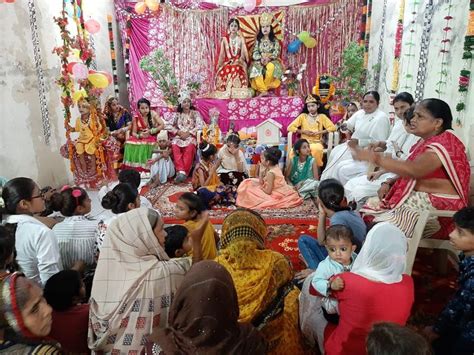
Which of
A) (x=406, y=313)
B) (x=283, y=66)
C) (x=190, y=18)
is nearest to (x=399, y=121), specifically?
(x=406, y=313)

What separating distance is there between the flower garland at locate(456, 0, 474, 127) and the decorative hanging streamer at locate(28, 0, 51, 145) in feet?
16.7

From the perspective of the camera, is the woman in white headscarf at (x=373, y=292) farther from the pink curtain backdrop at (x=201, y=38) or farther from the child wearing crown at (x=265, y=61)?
the pink curtain backdrop at (x=201, y=38)

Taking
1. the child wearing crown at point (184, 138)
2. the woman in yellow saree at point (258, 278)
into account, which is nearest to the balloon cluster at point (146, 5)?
the child wearing crown at point (184, 138)

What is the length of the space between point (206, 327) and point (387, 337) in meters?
0.57

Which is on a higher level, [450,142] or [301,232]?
[450,142]

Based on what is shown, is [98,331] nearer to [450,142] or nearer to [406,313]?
[406,313]

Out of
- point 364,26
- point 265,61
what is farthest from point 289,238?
point 364,26

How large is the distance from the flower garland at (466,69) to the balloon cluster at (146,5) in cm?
600

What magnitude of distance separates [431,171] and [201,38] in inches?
274

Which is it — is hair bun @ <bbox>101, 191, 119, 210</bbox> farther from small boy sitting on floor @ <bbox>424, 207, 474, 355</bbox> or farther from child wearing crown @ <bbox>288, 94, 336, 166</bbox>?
child wearing crown @ <bbox>288, 94, 336, 166</bbox>

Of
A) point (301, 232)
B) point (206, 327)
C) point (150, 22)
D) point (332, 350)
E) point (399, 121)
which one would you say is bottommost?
point (301, 232)

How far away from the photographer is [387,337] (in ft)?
3.84

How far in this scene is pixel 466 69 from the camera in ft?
11.3

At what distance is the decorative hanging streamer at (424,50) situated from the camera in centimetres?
442
